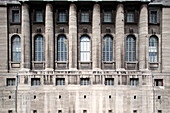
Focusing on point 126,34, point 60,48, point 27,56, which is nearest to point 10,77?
point 27,56

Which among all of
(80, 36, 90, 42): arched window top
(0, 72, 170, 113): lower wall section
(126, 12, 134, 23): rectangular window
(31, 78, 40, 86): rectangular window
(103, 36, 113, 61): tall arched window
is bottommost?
(0, 72, 170, 113): lower wall section

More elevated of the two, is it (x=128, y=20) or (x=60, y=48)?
(x=128, y=20)

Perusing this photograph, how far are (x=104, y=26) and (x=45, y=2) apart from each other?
37.8ft

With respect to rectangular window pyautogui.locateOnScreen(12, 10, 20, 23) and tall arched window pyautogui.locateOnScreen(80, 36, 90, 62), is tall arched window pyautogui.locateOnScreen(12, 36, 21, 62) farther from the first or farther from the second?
tall arched window pyautogui.locateOnScreen(80, 36, 90, 62)

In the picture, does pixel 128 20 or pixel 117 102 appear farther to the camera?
pixel 128 20

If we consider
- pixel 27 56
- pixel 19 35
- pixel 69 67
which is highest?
pixel 19 35

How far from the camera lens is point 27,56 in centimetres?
2211

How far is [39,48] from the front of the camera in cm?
2323

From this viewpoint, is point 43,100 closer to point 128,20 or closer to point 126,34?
point 126,34

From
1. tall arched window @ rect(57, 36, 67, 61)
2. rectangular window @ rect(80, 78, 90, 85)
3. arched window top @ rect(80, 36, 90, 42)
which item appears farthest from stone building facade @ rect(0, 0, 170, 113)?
arched window top @ rect(80, 36, 90, 42)

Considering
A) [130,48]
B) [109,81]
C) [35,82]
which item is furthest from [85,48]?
[35,82]

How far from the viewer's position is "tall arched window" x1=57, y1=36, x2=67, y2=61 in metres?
23.2

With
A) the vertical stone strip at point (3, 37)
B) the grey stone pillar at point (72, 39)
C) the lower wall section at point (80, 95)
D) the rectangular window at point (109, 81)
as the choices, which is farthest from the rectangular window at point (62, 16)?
the rectangular window at point (109, 81)

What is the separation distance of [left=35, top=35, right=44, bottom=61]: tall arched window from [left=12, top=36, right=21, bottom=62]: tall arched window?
328 cm
